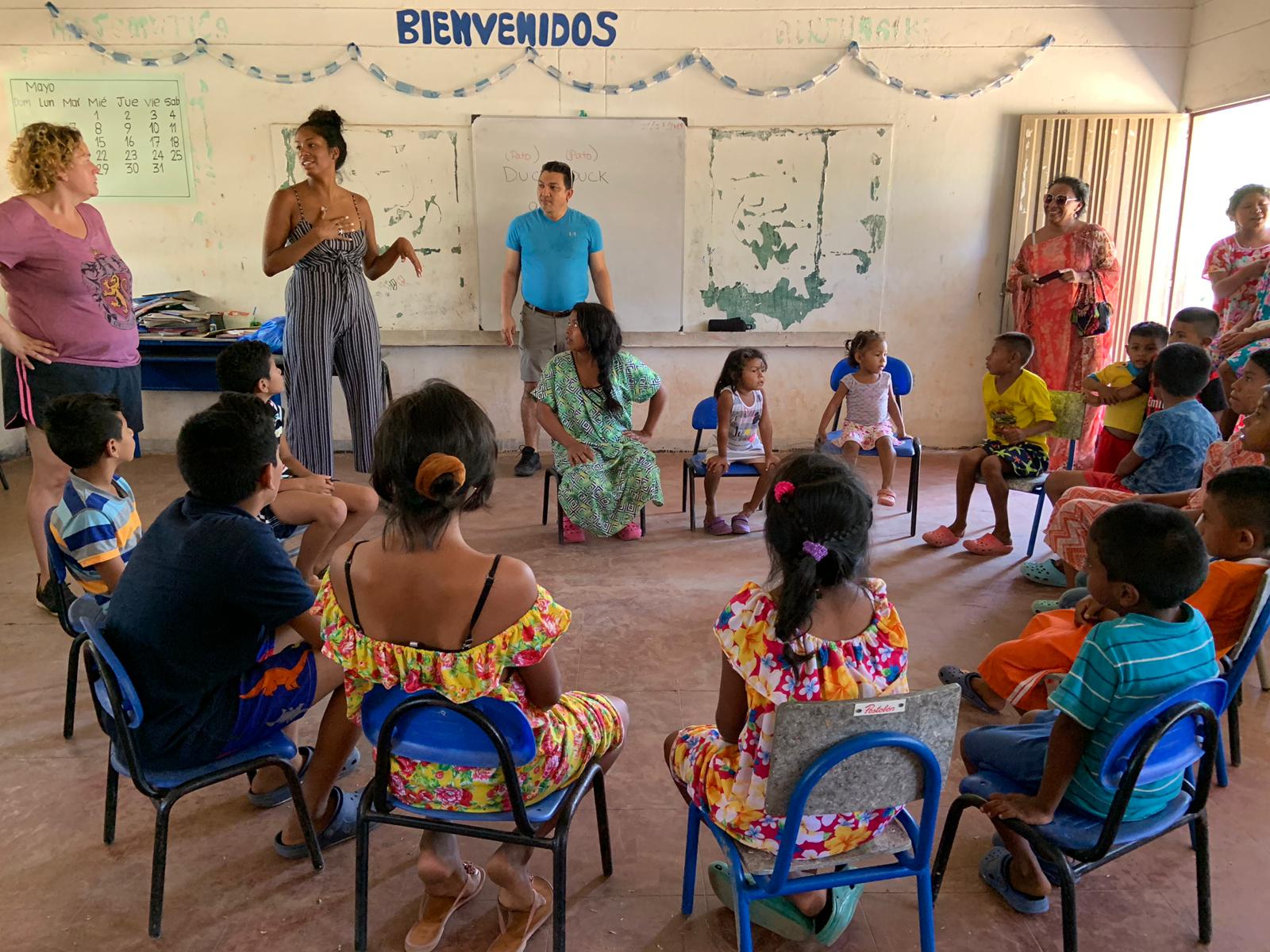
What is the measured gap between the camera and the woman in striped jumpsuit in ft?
11.5

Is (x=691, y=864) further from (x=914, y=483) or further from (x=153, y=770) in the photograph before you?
(x=914, y=483)

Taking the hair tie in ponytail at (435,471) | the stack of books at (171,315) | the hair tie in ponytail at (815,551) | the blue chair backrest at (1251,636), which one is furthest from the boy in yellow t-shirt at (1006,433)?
the stack of books at (171,315)

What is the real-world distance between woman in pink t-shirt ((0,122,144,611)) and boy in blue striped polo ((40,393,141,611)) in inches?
30.6

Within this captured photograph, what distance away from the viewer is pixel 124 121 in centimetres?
515

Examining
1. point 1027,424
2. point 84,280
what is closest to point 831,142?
point 1027,424

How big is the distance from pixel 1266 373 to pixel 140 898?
321 cm

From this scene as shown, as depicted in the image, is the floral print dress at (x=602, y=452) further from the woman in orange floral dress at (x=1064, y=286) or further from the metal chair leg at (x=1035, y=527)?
the woman in orange floral dress at (x=1064, y=286)

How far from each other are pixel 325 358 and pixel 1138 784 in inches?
126

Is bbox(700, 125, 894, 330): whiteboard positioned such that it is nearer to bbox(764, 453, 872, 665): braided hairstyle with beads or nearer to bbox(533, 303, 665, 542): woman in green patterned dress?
bbox(533, 303, 665, 542): woman in green patterned dress

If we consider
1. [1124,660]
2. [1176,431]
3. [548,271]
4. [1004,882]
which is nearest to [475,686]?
[1124,660]

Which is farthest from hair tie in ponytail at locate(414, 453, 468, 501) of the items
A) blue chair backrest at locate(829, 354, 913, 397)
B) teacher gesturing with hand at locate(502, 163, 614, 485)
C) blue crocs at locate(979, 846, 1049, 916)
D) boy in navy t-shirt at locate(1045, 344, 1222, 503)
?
teacher gesturing with hand at locate(502, 163, 614, 485)

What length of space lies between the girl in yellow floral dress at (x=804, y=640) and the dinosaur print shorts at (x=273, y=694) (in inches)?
35.2

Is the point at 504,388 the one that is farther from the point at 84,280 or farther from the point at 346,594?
the point at 346,594

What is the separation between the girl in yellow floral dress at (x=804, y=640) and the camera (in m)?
1.38
